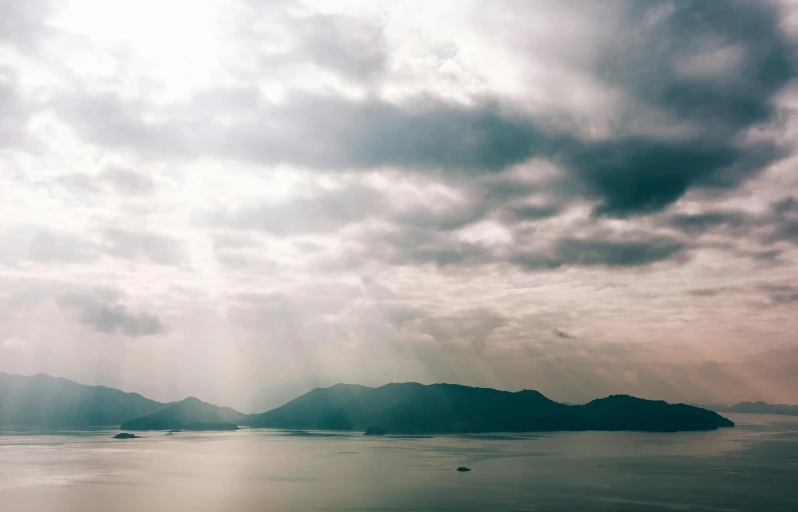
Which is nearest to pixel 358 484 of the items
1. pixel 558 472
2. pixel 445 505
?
pixel 445 505

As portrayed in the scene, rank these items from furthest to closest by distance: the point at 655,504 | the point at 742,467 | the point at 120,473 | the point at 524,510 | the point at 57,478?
the point at 742,467
the point at 120,473
the point at 57,478
the point at 655,504
the point at 524,510

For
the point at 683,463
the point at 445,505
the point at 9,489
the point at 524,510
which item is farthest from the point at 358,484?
the point at 683,463

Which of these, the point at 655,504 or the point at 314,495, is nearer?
the point at 655,504

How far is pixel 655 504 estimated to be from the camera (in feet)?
335

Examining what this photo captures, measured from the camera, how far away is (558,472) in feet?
522

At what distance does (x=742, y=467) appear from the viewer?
170000 mm

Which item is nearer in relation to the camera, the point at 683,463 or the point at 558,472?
the point at 558,472

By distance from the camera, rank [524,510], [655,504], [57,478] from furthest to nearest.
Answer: [57,478] < [655,504] < [524,510]

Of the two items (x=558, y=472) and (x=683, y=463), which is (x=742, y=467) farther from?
(x=558, y=472)

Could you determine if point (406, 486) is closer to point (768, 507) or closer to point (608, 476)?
point (608, 476)

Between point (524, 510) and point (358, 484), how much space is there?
47.2 meters

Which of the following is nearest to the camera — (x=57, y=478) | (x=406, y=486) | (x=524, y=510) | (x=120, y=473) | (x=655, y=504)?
(x=524, y=510)

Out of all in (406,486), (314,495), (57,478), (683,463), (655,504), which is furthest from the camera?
(683,463)

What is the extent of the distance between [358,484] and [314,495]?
19.7 meters
